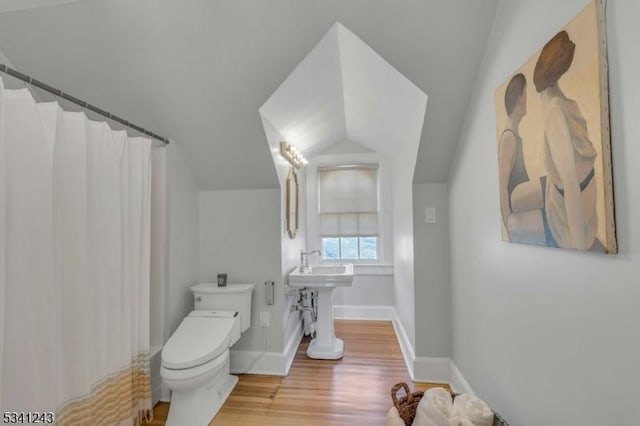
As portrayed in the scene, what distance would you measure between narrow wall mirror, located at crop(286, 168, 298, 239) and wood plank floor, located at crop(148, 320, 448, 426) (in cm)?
121

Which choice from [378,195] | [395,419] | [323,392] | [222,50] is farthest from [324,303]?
[222,50]

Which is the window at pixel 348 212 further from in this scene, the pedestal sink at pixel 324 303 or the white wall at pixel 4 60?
the white wall at pixel 4 60

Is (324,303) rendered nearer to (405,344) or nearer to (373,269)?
(405,344)

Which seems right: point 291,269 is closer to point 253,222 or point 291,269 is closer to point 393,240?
point 253,222

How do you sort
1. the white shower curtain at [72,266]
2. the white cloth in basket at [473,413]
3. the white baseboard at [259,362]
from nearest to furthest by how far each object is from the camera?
the white shower curtain at [72,266], the white cloth in basket at [473,413], the white baseboard at [259,362]

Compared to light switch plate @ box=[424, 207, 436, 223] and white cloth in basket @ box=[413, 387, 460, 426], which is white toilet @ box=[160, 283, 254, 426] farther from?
light switch plate @ box=[424, 207, 436, 223]

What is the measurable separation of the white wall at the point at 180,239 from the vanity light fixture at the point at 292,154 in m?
0.82

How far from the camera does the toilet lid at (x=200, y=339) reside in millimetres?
1689

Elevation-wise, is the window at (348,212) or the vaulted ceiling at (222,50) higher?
the vaulted ceiling at (222,50)

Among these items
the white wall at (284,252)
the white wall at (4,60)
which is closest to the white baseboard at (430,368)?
the white wall at (284,252)

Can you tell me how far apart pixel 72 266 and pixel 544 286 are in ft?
7.01

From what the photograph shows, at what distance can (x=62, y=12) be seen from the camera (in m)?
Result: 1.55

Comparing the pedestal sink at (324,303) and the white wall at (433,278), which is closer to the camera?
the white wall at (433,278)

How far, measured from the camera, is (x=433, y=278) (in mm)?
2225
